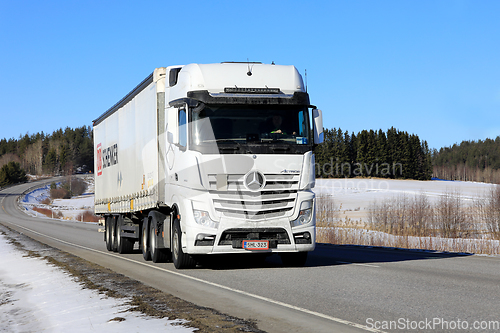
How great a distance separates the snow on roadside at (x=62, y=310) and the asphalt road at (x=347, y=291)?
4.04ft

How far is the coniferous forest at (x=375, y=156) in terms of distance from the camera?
445 feet

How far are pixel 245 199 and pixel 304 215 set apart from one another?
4.54 feet

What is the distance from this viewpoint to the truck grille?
1156 centimetres

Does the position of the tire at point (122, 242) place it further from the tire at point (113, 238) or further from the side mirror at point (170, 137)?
the side mirror at point (170, 137)

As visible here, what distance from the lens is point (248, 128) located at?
39.0ft

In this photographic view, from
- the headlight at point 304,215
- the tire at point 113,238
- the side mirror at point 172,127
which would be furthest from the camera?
the tire at point 113,238

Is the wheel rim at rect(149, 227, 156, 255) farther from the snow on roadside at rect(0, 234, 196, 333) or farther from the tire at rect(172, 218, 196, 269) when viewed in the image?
the snow on roadside at rect(0, 234, 196, 333)

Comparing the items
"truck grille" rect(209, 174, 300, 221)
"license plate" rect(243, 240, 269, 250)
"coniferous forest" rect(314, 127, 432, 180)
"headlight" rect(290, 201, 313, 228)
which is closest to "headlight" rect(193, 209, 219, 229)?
"truck grille" rect(209, 174, 300, 221)

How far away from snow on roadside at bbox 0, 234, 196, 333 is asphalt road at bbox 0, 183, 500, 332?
1232 millimetres

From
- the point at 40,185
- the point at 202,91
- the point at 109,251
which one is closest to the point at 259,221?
the point at 202,91

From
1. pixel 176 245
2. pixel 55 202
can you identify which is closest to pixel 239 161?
pixel 176 245

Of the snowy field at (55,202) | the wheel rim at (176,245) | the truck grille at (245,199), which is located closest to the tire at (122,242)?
the wheel rim at (176,245)

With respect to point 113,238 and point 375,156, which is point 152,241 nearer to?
point 113,238

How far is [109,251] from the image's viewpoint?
2114cm
